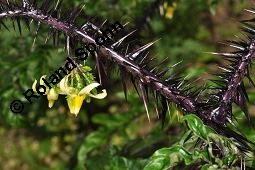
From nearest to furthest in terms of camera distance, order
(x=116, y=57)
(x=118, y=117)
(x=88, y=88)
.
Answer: (x=116, y=57)
(x=88, y=88)
(x=118, y=117)

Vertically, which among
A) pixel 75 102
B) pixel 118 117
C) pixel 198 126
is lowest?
pixel 118 117

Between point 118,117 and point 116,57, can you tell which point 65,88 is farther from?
point 118,117

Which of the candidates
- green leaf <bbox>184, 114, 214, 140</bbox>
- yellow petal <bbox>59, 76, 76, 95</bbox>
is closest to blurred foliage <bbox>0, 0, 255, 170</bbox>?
green leaf <bbox>184, 114, 214, 140</bbox>

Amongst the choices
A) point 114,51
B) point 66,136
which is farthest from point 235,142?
A: point 66,136

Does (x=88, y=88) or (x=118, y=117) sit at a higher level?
(x=88, y=88)

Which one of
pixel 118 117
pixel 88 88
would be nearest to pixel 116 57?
pixel 88 88

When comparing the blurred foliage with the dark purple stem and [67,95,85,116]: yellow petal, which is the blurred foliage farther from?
[67,95,85,116]: yellow petal

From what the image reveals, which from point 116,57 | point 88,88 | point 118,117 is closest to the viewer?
point 116,57

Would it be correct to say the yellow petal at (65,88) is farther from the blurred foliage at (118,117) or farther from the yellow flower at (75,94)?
the blurred foliage at (118,117)

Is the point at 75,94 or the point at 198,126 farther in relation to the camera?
the point at 75,94
